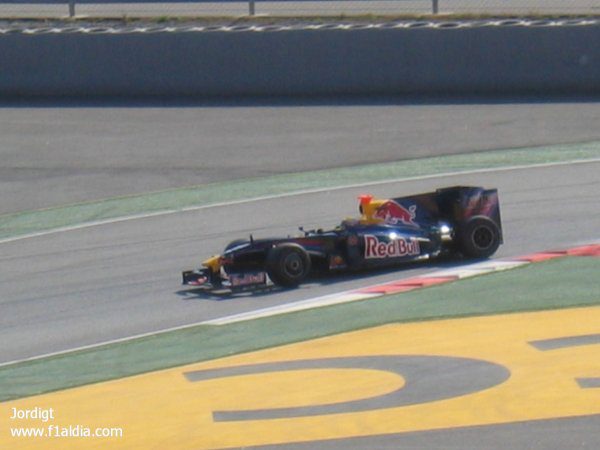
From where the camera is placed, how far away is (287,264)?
11898 mm

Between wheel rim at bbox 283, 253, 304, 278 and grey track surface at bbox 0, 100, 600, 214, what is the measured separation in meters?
6.04

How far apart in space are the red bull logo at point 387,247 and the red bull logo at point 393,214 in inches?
9.8

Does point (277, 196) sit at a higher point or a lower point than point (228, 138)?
lower

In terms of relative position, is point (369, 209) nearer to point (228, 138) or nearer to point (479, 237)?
point (479, 237)

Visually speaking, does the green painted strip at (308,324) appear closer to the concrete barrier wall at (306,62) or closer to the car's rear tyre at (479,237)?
the car's rear tyre at (479,237)

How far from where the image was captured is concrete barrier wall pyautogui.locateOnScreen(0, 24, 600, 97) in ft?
73.0

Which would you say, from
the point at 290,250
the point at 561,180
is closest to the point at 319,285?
the point at 290,250

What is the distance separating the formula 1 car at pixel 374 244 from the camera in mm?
11969

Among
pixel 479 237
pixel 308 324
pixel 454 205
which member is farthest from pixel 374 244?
pixel 308 324

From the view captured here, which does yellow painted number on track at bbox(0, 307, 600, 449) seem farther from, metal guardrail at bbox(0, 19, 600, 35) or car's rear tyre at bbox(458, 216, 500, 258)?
metal guardrail at bbox(0, 19, 600, 35)

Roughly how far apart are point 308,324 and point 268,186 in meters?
6.65

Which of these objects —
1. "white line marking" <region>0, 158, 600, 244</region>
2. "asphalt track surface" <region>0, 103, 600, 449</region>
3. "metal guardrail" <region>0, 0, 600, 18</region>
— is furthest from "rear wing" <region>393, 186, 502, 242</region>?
"metal guardrail" <region>0, 0, 600, 18</region>

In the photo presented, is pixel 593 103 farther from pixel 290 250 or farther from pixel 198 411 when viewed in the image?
pixel 198 411

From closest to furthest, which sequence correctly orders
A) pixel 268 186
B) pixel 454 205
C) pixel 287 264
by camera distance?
pixel 287 264, pixel 454 205, pixel 268 186
